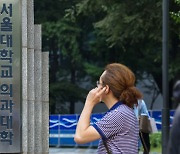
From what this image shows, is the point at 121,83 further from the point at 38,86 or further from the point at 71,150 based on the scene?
the point at 71,150

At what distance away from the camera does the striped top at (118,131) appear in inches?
185

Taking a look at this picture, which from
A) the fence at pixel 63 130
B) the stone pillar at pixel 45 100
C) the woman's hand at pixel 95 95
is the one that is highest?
the woman's hand at pixel 95 95

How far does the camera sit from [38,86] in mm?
11594

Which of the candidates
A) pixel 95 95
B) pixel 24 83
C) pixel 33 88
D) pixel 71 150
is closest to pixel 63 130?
pixel 71 150

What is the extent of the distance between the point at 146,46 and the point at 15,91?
72.3 feet

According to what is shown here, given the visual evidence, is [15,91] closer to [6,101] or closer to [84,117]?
[6,101]

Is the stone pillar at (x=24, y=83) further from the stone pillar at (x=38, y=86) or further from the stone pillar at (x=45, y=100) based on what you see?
the stone pillar at (x=45, y=100)

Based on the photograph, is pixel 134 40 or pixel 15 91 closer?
pixel 15 91

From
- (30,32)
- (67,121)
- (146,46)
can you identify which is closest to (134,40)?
(67,121)

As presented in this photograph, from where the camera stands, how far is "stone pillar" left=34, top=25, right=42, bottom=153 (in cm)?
1154

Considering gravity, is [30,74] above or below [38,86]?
above

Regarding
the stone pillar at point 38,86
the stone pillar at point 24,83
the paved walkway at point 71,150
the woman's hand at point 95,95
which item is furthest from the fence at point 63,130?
the woman's hand at point 95,95

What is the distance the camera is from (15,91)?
36.2ft

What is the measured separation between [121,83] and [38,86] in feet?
22.8
